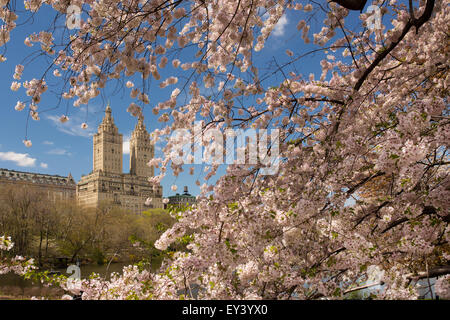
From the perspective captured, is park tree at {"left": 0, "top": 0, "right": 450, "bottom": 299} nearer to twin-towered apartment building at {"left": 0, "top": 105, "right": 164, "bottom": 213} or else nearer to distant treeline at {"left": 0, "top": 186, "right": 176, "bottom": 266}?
distant treeline at {"left": 0, "top": 186, "right": 176, "bottom": 266}

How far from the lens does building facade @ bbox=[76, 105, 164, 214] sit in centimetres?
9596

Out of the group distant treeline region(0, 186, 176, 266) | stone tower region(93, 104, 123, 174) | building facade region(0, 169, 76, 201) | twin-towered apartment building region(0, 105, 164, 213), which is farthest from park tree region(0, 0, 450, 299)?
stone tower region(93, 104, 123, 174)

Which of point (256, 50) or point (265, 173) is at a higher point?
point (256, 50)

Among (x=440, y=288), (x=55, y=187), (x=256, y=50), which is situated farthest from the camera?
(x=55, y=187)

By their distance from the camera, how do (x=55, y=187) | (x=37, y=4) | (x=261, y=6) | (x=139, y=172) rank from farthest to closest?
(x=139, y=172) < (x=55, y=187) < (x=261, y=6) < (x=37, y=4)

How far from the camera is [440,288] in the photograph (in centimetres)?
312

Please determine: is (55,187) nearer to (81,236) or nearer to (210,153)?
(81,236)

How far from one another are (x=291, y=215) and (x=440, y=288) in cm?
154

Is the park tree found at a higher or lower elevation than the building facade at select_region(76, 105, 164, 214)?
lower

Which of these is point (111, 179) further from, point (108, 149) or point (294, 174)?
point (294, 174)

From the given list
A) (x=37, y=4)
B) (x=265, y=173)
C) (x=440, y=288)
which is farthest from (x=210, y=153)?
(x=440, y=288)

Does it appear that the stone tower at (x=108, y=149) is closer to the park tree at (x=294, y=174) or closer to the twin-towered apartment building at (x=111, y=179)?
the twin-towered apartment building at (x=111, y=179)

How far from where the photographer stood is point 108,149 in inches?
4050

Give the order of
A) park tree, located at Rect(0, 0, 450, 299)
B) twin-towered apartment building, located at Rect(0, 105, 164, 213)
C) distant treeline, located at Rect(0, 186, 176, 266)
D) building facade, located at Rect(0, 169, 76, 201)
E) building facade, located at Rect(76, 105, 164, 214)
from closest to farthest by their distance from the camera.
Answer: park tree, located at Rect(0, 0, 450, 299)
distant treeline, located at Rect(0, 186, 176, 266)
building facade, located at Rect(0, 169, 76, 201)
twin-towered apartment building, located at Rect(0, 105, 164, 213)
building facade, located at Rect(76, 105, 164, 214)
